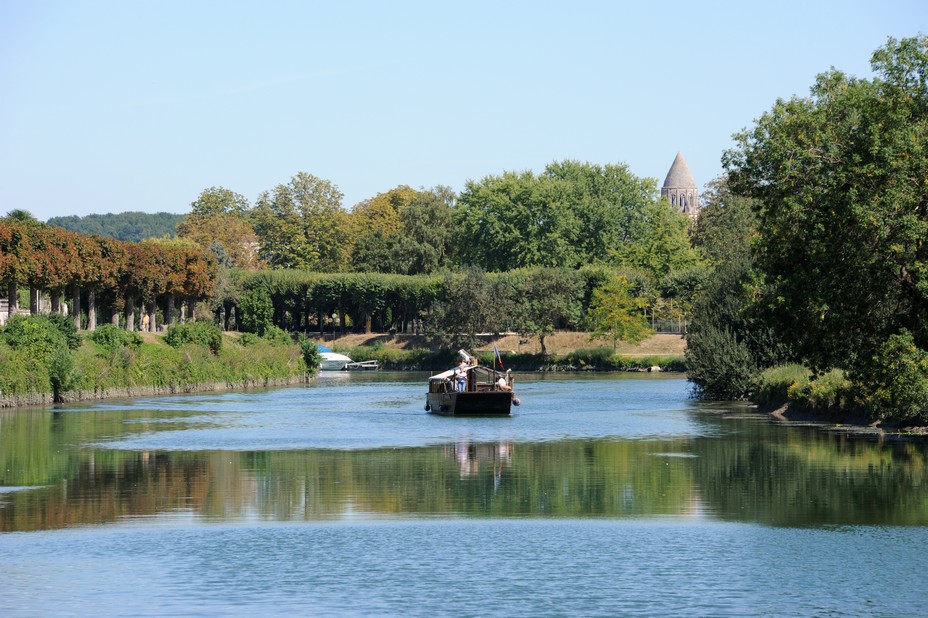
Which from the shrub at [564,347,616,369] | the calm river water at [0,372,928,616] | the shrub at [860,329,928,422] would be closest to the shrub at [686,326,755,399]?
the calm river water at [0,372,928,616]

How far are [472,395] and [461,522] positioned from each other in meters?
35.1

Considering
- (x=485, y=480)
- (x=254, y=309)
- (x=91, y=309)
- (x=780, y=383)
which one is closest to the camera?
(x=485, y=480)

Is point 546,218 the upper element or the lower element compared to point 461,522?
upper

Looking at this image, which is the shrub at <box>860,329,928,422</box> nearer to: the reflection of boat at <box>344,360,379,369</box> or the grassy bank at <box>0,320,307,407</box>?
the grassy bank at <box>0,320,307,407</box>

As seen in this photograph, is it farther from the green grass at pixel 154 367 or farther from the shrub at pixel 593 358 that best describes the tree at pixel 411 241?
the green grass at pixel 154 367

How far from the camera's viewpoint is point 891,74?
41312 mm

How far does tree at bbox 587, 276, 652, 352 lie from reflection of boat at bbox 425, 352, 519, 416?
2189 inches

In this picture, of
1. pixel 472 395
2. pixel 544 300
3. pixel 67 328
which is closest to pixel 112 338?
pixel 67 328

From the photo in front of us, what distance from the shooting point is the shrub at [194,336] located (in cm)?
8112

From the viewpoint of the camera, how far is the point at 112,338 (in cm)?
7219

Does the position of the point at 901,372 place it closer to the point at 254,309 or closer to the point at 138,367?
the point at 138,367

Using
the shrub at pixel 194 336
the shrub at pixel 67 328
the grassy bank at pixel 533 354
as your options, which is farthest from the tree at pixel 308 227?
the shrub at pixel 67 328

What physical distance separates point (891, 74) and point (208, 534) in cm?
2813

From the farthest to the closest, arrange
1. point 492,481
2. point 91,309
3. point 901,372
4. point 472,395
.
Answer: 1. point 91,309
2. point 472,395
3. point 901,372
4. point 492,481
